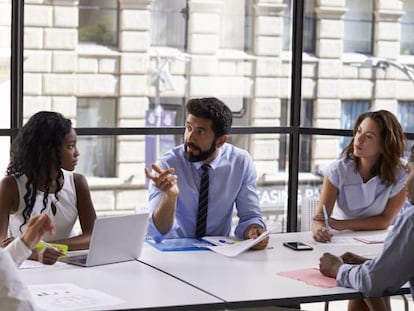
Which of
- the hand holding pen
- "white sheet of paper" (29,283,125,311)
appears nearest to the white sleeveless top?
"white sheet of paper" (29,283,125,311)

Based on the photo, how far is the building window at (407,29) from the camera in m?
6.67

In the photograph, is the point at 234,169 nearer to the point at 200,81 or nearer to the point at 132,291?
the point at 132,291

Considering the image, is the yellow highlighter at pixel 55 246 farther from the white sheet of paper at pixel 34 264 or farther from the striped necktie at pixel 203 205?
the striped necktie at pixel 203 205

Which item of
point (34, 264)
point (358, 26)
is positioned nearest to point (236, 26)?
point (358, 26)

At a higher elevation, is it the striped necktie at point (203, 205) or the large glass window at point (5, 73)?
the large glass window at point (5, 73)

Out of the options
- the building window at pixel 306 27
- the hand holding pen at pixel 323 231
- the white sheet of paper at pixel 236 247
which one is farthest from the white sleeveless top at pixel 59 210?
the building window at pixel 306 27

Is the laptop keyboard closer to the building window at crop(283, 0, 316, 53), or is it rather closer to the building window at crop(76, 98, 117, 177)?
the building window at crop(76, 98, 117, 177)

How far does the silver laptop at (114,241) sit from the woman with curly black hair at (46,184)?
31cm

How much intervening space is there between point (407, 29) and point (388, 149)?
2.23m

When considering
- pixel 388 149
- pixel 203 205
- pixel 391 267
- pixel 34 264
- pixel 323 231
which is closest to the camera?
pixel 391 267

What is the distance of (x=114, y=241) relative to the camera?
3.64m

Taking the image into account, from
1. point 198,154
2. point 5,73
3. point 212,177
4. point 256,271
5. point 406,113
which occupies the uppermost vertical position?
point 5,73

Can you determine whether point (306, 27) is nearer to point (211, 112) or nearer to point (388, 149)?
point (388, 149)

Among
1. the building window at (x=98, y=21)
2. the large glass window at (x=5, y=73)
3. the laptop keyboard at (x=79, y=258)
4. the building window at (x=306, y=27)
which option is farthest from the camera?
the building window at (x=98, y=21)
